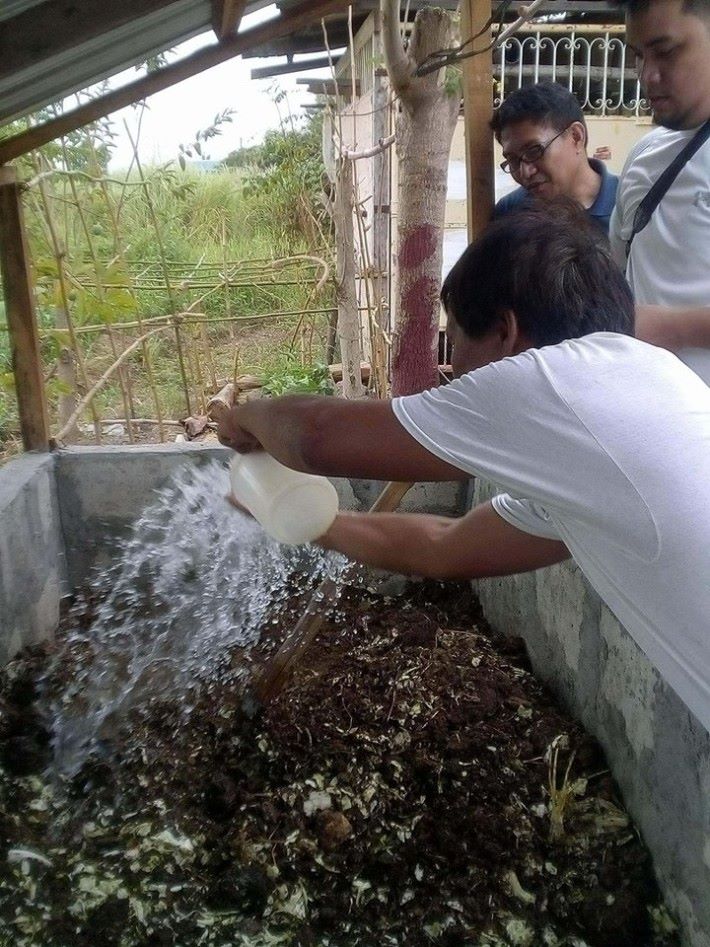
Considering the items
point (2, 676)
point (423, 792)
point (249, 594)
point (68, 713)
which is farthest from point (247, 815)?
point (249, 594)

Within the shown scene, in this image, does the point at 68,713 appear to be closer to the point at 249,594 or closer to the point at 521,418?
the point at 249,594

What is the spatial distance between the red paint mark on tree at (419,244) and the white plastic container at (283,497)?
1.62 m

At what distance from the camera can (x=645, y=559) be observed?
A: 1245 mm

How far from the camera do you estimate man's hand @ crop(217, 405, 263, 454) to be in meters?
1.70

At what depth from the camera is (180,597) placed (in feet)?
12.6

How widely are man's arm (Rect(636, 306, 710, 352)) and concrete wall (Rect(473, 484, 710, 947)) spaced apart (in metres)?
0.77

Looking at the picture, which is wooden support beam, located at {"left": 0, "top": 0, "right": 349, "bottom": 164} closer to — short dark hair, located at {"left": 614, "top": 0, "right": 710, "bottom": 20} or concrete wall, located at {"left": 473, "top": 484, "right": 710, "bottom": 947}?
short dark hair, located at {"left": 614, "top": 0, "right": 710, "bottom": 20}

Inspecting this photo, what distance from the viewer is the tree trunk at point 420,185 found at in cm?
298

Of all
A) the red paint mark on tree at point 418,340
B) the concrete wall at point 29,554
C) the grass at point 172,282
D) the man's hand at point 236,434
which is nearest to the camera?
the man's hand at point 236,434

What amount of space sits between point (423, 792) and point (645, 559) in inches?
57.8

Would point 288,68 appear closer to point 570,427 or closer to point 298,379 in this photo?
point 298,379

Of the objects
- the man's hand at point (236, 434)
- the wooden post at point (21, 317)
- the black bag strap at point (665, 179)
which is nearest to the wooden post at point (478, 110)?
the black bag strap at point (665, 179)

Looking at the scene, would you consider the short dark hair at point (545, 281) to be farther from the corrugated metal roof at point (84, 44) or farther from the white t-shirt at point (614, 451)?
the corrugated metal roof at point (84, 44)

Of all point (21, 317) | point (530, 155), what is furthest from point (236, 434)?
point (21, 317)
